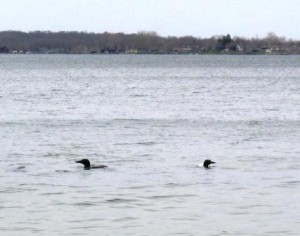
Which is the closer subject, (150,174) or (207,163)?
(150,174)

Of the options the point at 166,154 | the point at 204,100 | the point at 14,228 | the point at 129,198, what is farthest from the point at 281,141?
the point at 204,100

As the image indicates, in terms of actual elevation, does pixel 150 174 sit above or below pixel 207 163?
below

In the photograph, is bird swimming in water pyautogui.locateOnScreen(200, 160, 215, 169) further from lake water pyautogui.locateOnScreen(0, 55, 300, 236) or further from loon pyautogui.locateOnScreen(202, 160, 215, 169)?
lake water pyautogui.locateOnScreen(0, 55, 300, 236)

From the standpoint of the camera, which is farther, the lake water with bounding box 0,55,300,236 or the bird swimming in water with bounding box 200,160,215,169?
the bird swimming in water with bounding box 200,160,215,169

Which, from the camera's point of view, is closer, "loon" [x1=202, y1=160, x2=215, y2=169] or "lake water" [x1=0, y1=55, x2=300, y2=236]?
"lake water" [x1=0, y1=55, x2=300, y2=236]

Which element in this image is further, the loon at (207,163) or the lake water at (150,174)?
the loon at (207,163)

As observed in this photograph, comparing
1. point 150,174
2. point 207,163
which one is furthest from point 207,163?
point 150,174

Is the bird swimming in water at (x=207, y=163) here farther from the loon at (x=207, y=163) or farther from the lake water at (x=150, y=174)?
the lake water at (x=150, y=174)

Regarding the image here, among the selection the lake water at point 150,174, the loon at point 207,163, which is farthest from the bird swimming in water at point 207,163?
the lake water at point 150,174

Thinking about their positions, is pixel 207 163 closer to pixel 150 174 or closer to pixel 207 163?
pixel 207 163

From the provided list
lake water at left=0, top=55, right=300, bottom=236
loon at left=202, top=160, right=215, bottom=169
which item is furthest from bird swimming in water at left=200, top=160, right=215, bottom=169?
lake water at left=0, top=55, right=300, bottom=236

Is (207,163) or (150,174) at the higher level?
(207,163)

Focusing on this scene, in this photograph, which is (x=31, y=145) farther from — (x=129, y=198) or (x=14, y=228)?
(x=14, y=228)

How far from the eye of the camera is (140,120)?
3950 cm
